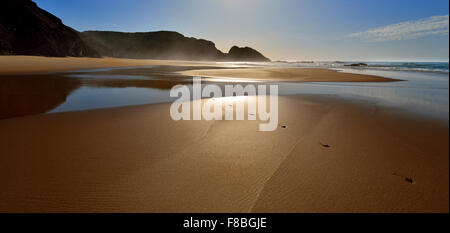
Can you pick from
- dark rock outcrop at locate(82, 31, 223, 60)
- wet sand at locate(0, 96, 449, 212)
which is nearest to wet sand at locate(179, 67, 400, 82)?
wet sand at locate(0, 96, 449, 212)

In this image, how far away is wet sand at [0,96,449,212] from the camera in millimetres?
2158

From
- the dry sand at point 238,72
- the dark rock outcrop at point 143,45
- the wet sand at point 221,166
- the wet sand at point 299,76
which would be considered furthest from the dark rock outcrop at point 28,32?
the dark rock outcrop at point 143,45

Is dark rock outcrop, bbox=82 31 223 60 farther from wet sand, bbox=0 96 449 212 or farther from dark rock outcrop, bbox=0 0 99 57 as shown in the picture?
wet sand, bbox=0 96 449 212

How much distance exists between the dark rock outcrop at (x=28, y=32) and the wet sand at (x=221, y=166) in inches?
2389

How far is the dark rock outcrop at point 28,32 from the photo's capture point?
Answer: 48625 millimetres

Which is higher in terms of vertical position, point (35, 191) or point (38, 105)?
point (38, 105)

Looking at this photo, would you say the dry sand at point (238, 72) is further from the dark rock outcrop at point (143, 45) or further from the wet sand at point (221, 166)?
the dark rock outcrop at point (143, 45)

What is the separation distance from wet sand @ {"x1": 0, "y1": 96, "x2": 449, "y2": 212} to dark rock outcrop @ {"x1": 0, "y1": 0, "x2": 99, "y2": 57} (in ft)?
199

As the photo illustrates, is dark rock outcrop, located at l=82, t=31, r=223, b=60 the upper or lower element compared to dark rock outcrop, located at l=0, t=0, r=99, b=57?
upper

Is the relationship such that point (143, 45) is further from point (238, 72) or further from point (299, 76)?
point (299, 76)

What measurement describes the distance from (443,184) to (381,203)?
1.00 m

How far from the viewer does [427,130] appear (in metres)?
4.38
